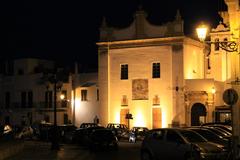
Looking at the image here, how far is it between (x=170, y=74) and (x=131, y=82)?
16.2ft

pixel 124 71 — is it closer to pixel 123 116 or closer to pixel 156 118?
pixel 123 116

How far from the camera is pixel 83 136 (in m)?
39.9

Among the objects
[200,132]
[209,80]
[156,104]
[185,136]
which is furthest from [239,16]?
[156,104]

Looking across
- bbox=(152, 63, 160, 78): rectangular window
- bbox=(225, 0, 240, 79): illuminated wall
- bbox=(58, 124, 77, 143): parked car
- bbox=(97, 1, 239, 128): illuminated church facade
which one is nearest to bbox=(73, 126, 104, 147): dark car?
bbox=(58, 124, 77, 143): parked car

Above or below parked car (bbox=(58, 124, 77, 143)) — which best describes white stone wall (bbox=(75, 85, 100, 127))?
above

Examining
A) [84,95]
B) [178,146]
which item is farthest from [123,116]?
[178,146]

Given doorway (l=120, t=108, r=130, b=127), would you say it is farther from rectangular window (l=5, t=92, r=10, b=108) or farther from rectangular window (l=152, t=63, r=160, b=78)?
rectangular window (l=5, t=92, r=10, b=108)

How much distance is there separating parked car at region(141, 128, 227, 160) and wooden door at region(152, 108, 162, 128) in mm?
33985

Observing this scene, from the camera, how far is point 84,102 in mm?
64938

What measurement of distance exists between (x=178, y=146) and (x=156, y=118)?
36.4 meters

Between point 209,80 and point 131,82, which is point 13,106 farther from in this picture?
point 209,80

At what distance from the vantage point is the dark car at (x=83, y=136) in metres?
38.1

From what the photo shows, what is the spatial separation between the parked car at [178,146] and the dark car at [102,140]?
1144 centimetres

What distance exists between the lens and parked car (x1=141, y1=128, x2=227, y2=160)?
2103 centimetres
